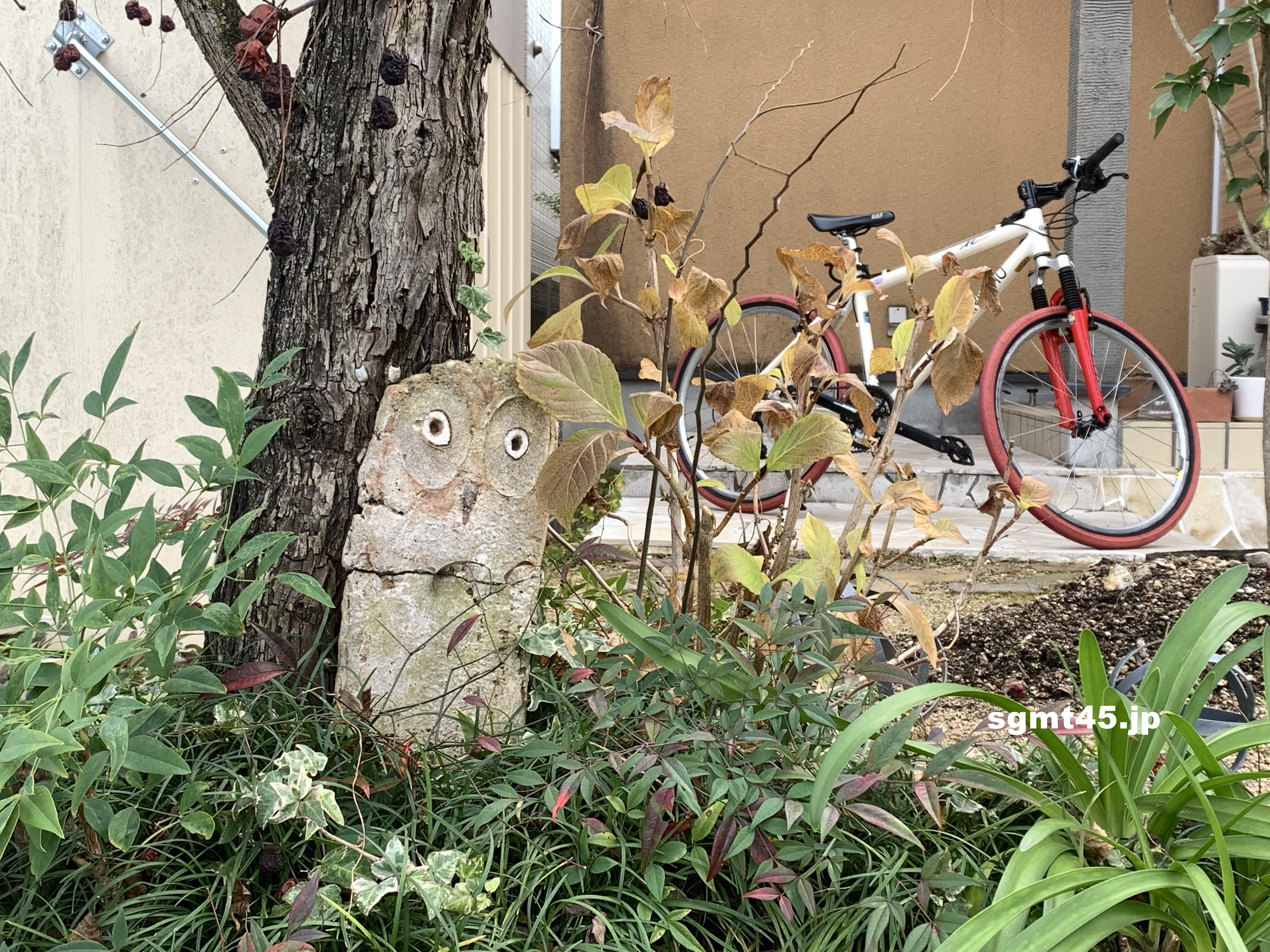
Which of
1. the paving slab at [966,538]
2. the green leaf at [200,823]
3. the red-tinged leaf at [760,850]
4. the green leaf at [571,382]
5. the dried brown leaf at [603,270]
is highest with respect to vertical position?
the dried brown leaf at [603,270]

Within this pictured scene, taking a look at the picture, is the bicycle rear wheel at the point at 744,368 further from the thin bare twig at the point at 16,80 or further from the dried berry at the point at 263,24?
the thin bare twig at the point at 16,80

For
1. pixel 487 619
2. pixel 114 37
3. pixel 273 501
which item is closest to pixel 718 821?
pixel 487 619

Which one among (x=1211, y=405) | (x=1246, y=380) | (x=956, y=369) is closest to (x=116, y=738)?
(x=956, y=369)

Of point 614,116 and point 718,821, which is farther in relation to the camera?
point 614,116

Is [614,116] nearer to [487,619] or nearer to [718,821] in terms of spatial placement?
[487,619]

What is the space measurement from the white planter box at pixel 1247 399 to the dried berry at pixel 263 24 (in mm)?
4108

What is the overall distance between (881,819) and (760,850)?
125 millimetres

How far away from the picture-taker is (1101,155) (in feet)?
11.1

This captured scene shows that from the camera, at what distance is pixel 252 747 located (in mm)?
1158

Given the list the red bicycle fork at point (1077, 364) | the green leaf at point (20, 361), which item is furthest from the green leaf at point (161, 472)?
the red bicycle fork at point (1077, 364)

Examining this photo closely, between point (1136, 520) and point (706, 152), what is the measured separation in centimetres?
336

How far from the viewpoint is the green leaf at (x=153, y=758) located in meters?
0.84

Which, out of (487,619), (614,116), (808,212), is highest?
(808,212)

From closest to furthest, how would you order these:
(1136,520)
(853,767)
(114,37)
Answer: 1. (853,767)
2. (114,37)
3. (1136,520)
